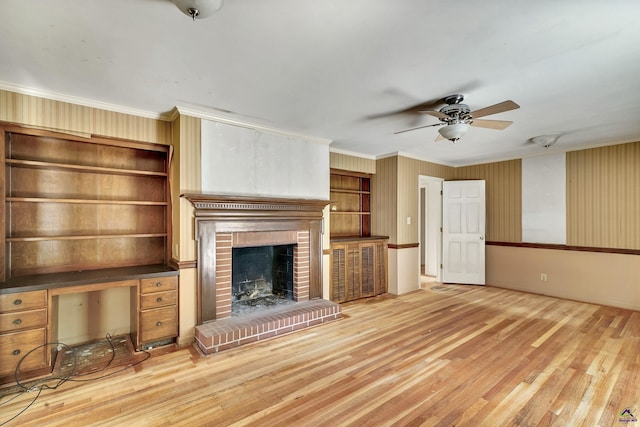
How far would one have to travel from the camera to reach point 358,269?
4875 mm

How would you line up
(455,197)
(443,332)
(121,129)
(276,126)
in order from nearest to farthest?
(121,129) → (443,332) → (276,126) → (455,197)

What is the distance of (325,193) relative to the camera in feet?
14.2

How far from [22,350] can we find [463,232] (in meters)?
6.28

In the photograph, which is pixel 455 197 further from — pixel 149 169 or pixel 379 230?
pixel 149 169

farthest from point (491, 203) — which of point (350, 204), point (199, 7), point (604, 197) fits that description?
point (199, 7)

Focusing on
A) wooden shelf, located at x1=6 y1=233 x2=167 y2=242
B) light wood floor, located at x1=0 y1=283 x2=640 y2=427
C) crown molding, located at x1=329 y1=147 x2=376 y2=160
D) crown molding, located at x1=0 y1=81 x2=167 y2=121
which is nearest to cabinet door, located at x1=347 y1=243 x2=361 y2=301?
light wood floor, located at x1=0 y1=283 x2=640 y2=427

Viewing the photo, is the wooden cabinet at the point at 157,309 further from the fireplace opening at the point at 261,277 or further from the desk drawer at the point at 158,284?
the fireplace opening at the point at 261,277

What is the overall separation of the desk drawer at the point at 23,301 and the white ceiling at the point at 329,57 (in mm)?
1764

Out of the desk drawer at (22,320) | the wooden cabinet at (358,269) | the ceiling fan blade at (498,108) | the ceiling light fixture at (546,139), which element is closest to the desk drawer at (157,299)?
the desk drawer at (22,320)

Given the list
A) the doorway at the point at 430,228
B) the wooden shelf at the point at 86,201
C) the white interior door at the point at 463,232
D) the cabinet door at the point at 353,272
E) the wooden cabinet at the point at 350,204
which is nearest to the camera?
the wooden shelf at the point at 86,201

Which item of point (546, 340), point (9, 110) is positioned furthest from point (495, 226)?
point (9, 110)

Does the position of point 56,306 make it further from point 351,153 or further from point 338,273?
point 351,153

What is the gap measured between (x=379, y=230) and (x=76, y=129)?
4.45m

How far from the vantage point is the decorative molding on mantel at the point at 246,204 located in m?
3.18
